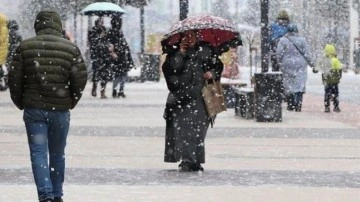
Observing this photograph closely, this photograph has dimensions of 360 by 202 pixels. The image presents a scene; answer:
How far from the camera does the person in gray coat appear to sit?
64.8 ft

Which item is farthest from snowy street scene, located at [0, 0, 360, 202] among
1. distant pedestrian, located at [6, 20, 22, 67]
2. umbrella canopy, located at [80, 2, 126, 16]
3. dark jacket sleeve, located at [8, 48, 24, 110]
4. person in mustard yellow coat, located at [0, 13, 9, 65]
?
distant pedestrian, located at [6, 20, 22, 67]

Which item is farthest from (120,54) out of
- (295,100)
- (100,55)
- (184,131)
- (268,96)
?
(184,131)

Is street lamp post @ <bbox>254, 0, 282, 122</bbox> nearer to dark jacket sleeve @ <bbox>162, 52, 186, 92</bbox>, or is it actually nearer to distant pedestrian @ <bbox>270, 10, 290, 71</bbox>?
distant pedestrian @ <bbox>270, 10, 290, 71</bbox>

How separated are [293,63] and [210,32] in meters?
9.02

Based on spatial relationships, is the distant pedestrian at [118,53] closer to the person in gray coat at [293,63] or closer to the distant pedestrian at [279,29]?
the distant pedestrian at [279,29]

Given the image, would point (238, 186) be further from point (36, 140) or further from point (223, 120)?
point (223, 120)

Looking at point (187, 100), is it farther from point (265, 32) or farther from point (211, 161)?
point (265, 32)

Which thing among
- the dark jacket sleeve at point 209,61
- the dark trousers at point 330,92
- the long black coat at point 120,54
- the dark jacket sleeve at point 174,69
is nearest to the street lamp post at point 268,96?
the dark trousers at point 330,92

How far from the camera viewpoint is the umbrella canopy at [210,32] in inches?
406

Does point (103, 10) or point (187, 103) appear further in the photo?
point (103, 10)

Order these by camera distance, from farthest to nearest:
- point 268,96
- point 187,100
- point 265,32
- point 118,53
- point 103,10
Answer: point 103,10, point 118,53, point 265,32, point 268,96, point 187,100

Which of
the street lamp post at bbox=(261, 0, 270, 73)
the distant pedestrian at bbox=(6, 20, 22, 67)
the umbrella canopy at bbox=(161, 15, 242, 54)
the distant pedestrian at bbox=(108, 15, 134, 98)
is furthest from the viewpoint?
the distant pedestrian at bbox=(6, 20, 22, 67)

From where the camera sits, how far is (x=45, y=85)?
782cm

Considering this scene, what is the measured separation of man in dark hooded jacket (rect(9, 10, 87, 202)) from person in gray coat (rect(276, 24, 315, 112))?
477 inches
